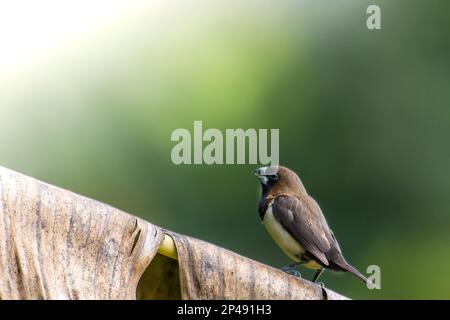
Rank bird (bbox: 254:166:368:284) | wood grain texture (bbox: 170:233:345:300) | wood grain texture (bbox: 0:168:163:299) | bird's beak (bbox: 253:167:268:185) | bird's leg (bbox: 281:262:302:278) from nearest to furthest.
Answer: wood grain texture (bbox: 0:168:163:299) < wood grain texture (bbox: 170:233:345:300) < bird's leg (bbox: 281:262:302:278) < bird (bbox: 254:166:368:284) < bird's beak (bbox: 253:167:268:185)

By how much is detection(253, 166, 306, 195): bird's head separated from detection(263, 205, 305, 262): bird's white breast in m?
0.35

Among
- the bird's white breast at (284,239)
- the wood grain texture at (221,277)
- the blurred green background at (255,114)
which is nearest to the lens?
the wood grain texture at (221,277)

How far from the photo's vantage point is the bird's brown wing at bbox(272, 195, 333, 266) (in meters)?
6.72

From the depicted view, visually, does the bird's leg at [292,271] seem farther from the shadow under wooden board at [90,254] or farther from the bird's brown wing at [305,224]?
the shadow under wooden board at [90,254]

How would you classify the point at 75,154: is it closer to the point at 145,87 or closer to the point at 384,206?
the point at 145,87

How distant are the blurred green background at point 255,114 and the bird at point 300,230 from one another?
2.96 metres

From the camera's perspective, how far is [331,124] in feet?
40.3

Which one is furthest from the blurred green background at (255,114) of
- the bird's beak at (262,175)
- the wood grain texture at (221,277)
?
the wood grain texture at (221,277)

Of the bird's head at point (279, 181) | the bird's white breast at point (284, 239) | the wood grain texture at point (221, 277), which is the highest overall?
the bird's head at point (279, 181)

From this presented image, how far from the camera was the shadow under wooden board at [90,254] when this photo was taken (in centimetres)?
446

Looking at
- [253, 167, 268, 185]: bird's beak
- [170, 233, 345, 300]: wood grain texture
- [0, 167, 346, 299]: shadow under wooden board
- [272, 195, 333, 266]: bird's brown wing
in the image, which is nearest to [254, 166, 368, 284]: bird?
[272, 195, 333, 266]: bird's brown wing

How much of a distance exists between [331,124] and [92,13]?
3.94 meters

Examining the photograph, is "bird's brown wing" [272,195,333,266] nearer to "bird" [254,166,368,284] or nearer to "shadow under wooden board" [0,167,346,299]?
"bird" [254,166,368,284]

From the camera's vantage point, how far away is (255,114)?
1205cm
